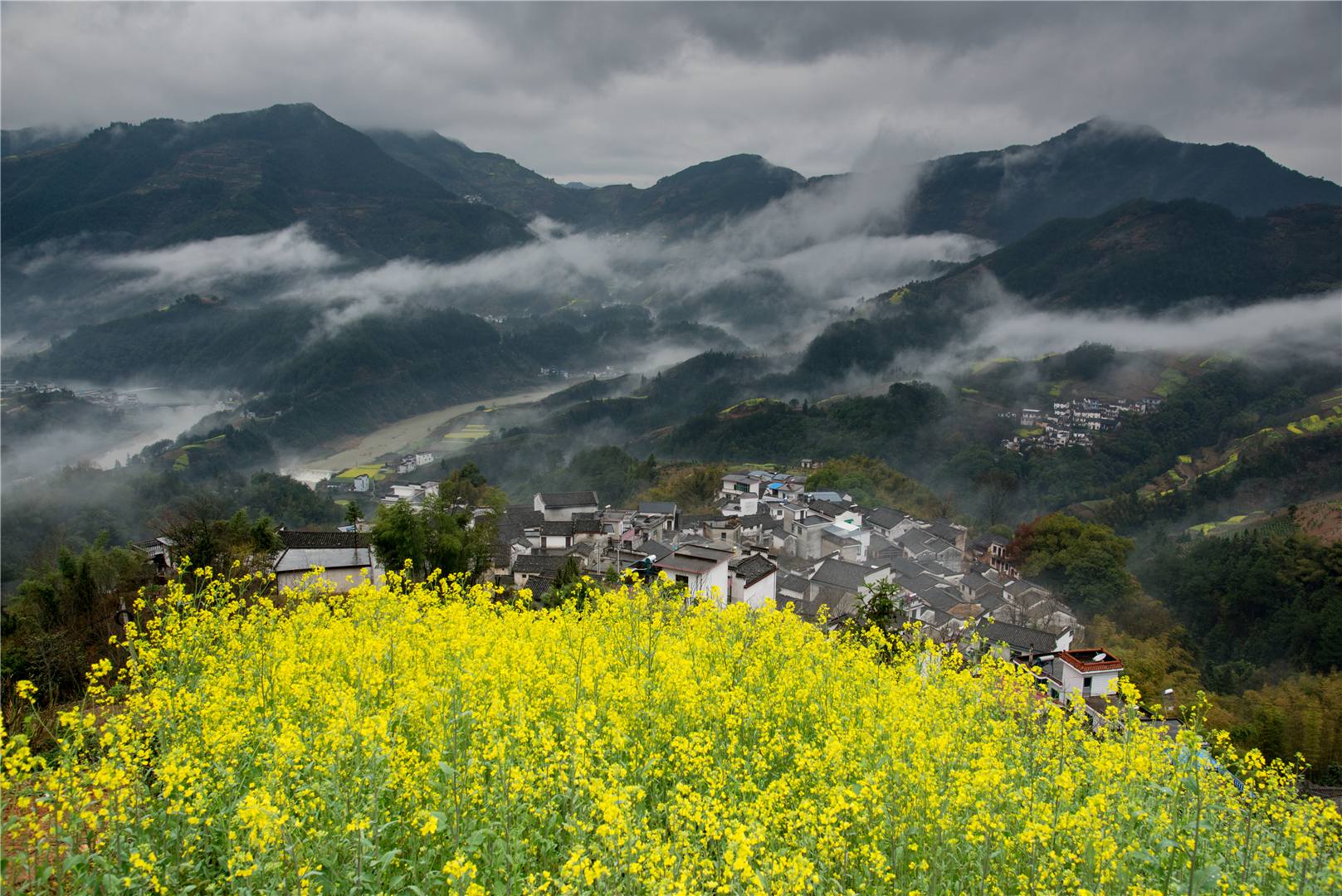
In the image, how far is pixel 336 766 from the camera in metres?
4.84

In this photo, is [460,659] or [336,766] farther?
[460,659]

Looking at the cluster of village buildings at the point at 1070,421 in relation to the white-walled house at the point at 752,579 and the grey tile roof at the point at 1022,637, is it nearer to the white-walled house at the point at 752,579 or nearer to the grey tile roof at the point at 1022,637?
the grey tile roof at the point at 1022,637

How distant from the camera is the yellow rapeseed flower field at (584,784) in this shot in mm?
4355

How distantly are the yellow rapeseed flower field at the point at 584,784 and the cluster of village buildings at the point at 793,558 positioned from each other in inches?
528

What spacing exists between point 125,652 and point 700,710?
1134cm

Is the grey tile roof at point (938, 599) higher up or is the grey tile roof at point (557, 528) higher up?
the grey tile roof at point (557, 528)

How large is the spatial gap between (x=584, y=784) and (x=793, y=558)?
39.6 m

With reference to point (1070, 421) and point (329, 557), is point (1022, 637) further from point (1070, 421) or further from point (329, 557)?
point (1070, 421)

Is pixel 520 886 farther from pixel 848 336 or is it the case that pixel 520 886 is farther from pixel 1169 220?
pixel 1169 220

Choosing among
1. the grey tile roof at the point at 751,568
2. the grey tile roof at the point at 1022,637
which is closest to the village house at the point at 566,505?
the grey tile roof at the point at 751,568

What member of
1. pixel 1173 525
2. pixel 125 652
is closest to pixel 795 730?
pixel 125 652

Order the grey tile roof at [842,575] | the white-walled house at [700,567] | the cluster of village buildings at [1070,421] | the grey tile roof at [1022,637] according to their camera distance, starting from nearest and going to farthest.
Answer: the white-walled house at [700,567] < the grey tile roof at [1022,637] < the grey tile roof at [842,575] < the cluster of village buildings at [1070,421]

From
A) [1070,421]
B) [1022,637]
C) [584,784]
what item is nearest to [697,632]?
[584,784]

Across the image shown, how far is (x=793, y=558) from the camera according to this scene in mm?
43406
